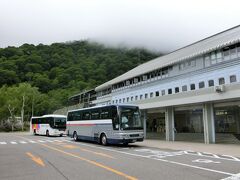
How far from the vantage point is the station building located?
864 inches

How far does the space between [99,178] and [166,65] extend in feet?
93.8

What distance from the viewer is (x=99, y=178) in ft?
28.5

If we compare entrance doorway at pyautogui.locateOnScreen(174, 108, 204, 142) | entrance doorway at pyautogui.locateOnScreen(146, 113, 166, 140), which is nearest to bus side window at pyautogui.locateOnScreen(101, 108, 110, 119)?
entrance doorway at pyautogui.locateOnScreen(174, 108, 204, 142)

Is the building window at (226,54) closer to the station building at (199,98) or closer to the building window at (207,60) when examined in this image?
the station building at (199,98)

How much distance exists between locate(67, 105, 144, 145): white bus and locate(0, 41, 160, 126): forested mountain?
55.6 meters

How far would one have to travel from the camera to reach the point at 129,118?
69.5 ft

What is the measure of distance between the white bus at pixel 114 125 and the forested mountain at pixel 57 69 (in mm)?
55560

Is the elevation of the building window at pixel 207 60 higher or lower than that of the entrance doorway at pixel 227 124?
higher

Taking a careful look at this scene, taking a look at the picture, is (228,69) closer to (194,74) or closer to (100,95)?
(194,74)

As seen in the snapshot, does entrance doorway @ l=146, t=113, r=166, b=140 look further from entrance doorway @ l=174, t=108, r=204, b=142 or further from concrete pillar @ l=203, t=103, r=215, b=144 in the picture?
concrete pillar @ l=203, t=103, r=215, b=144

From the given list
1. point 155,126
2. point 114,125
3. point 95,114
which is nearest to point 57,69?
point 155,126

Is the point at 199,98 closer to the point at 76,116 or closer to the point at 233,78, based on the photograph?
the point at 233,78

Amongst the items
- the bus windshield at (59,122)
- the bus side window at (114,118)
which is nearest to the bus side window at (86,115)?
the bus side window at (114,118)

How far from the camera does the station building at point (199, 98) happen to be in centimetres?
2194
